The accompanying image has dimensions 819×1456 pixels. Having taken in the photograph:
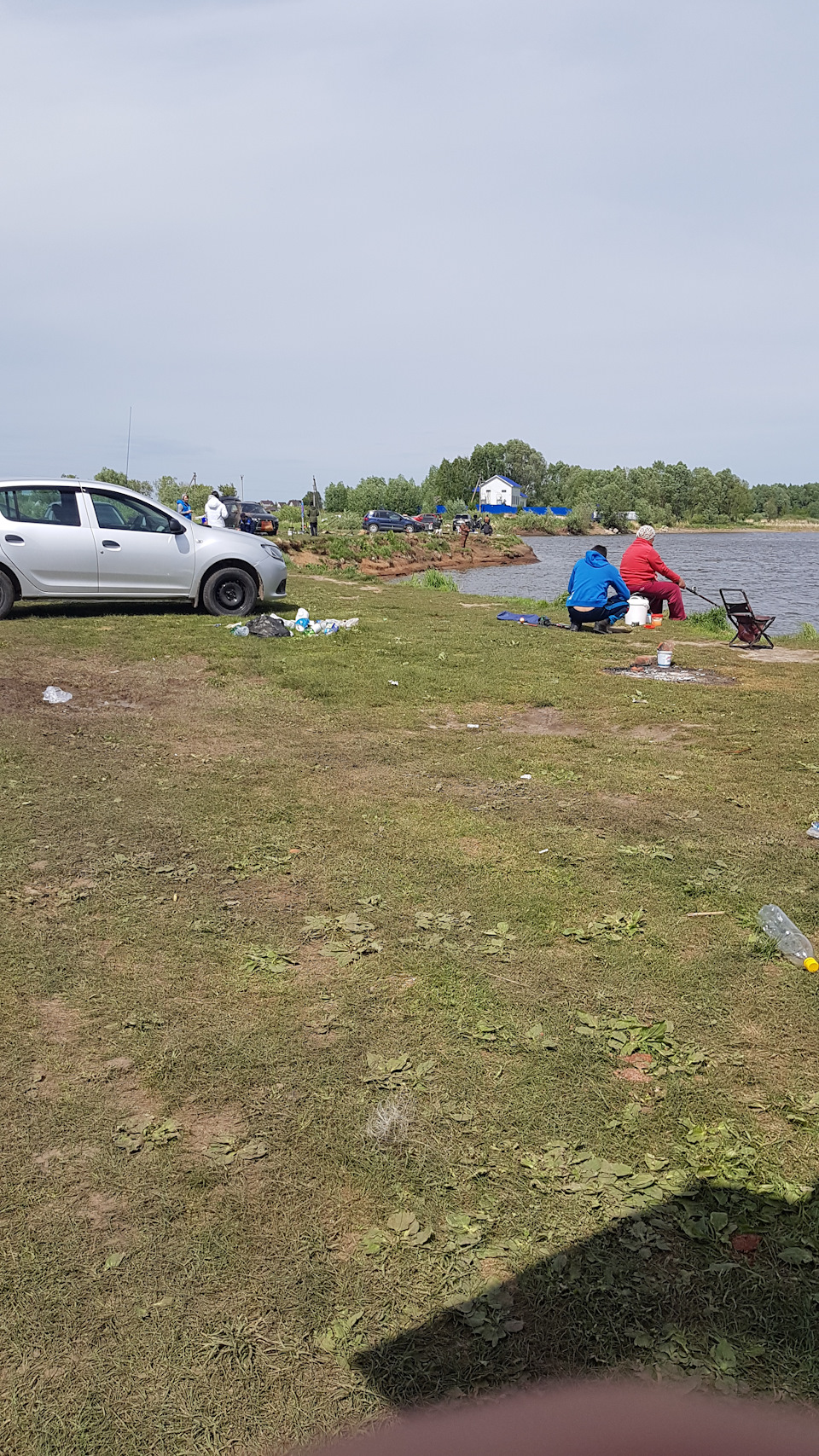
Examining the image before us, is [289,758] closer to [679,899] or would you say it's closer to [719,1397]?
[679,899]

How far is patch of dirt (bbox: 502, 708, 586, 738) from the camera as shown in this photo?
328 inches

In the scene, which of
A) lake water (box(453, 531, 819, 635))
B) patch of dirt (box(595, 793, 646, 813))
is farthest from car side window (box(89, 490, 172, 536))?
lake water (box(453, 531, 819, 635))

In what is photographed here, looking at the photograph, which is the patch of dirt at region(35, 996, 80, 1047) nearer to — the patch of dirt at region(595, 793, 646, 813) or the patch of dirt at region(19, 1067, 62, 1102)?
the patch of dirt at region(19, 1067, 62, 1102)

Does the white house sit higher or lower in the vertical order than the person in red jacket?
higher

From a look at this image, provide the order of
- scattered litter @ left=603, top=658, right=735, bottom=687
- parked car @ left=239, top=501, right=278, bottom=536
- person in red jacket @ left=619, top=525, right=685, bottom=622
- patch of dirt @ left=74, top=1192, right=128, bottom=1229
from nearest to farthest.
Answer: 1. patch of dirt @ left=74, top=1192, right=128, bottom=1229
2. scattered litter @ left=603, top=658, right=735, bottom=687
3. person in red jacket @ left=619, top=525, right=685, bottom=622
4. parked car @ left=239, top=501, right=278, bottom=536

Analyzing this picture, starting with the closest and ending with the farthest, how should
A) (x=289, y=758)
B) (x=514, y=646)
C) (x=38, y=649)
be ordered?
(x=289, y=758)
(x=38, y=649)
(x=514, y=646)

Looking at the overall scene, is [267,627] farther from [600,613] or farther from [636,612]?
[636,612]

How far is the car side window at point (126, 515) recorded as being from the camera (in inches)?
492

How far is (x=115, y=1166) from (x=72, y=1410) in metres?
0.76

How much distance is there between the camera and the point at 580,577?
14.6 meters

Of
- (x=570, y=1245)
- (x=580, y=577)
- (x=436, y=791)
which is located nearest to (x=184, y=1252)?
(x=570, y=1245)

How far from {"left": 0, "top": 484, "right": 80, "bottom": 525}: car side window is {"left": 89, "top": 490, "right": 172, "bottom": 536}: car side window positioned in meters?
0.28

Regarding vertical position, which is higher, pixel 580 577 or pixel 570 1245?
pixel 580 577

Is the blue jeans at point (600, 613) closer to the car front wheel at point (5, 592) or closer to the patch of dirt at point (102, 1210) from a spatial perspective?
the car front wheel at point (5, 592)
